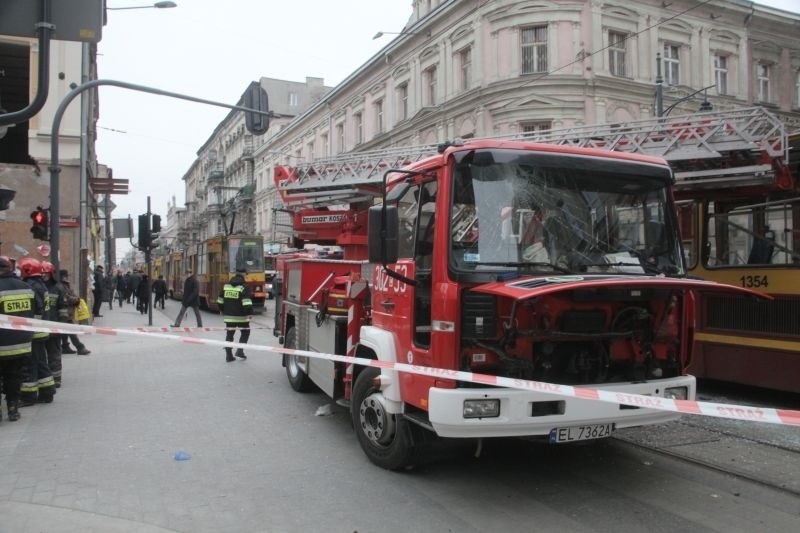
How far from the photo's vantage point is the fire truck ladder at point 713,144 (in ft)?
23.7

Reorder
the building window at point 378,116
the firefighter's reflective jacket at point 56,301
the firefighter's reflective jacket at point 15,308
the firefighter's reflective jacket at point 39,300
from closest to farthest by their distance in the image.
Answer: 1. the firefighter's reflective jacket at point 15,308
2. the firefighter's reflective jacket at point 39,300
3. the firefighter's reflective jacket at point 56,301
4. the building window at point 378,116

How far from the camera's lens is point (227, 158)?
72.0 m

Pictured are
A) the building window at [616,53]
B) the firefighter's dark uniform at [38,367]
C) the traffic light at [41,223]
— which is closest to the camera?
the firefighter's dark uniform at [38,367]

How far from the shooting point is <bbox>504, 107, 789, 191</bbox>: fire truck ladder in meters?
7.23

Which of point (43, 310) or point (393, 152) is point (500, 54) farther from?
point (43, 310)

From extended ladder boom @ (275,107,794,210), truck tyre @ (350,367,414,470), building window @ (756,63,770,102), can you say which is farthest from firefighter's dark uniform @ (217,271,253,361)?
building window @ (756,63,770,102)

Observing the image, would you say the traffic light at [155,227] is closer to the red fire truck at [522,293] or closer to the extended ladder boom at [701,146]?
the extended ladder boom at [701,146]

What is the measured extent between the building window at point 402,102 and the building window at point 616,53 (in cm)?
1055

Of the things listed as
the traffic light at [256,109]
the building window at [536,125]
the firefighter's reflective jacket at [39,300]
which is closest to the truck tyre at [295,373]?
the firefighter's reflective jacket at [39,300]

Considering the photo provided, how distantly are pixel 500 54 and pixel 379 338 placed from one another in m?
20.4

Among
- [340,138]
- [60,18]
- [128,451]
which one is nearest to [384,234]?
[60,18]

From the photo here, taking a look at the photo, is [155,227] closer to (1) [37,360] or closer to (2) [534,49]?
(1) [37,360]

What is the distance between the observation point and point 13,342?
6.89 meters

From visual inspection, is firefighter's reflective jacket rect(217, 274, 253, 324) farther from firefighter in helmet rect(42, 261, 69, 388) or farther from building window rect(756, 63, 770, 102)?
building window rect(756, 63, 770, 102)
